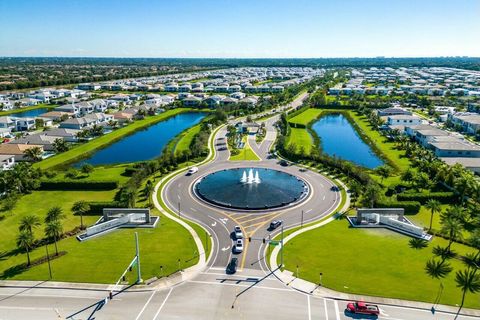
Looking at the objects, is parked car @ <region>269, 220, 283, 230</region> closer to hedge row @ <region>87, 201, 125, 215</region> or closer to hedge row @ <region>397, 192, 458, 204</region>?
hedge row @ <region>397, 192, 458, 204</region>

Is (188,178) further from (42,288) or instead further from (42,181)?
(42,288)

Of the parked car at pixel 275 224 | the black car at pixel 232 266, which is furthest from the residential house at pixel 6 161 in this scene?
the parked car at pixel 275 224

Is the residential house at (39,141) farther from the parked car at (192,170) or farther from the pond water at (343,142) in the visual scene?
the pond water at (343,142)

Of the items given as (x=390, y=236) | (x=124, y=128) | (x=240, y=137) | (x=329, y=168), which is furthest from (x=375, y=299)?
(x=124, y=128)

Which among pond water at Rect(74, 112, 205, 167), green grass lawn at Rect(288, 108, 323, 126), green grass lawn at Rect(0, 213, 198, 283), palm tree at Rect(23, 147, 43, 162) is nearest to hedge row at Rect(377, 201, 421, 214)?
Result: green grass lawn at Rect(0, 213, 198, 283)

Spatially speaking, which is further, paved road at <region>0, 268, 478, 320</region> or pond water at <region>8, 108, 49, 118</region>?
pond water at <region>8, 108, 49, 118</region>

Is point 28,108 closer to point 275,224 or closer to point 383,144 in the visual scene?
point 275,224
